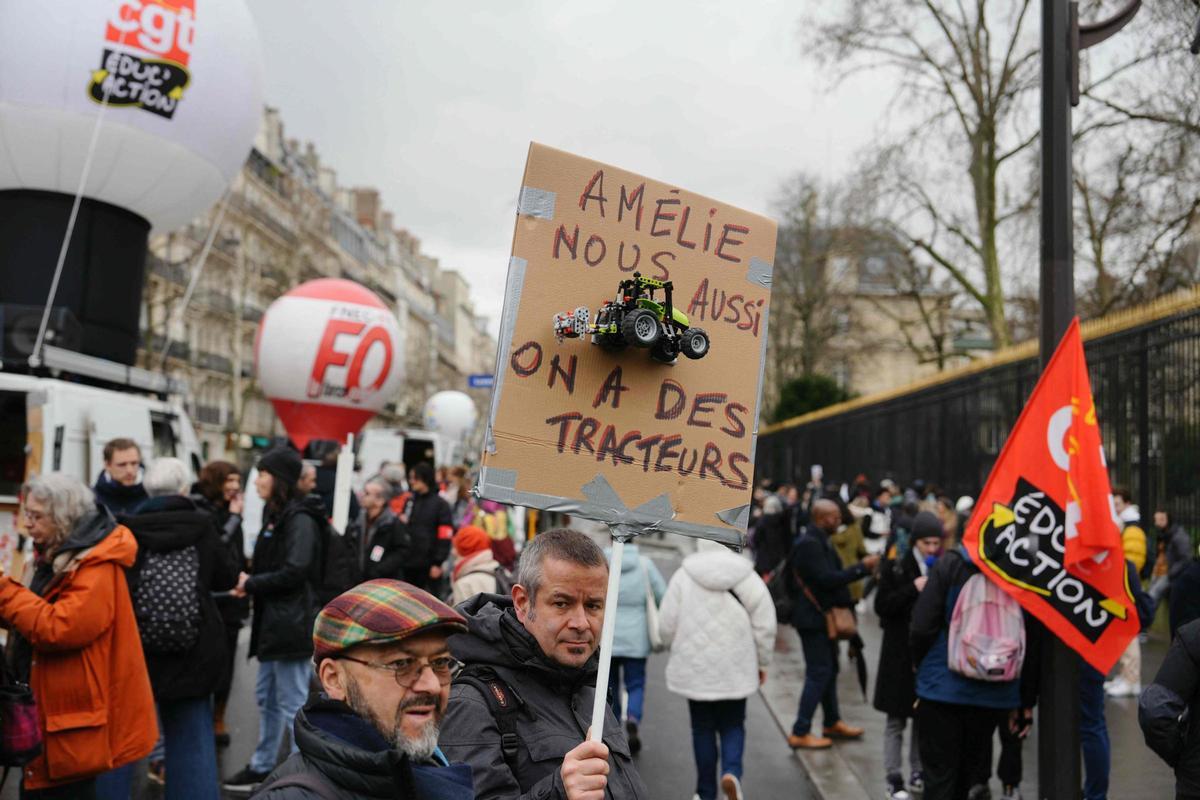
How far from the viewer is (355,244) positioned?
305 ft

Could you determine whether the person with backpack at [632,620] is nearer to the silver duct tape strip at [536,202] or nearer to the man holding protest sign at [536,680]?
the man holding protest sign at [536,680]

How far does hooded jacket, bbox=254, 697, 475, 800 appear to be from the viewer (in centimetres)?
218

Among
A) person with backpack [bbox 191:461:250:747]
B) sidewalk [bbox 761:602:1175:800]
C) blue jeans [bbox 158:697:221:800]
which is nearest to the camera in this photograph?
blue jeans [bbox 158:697:221:800]

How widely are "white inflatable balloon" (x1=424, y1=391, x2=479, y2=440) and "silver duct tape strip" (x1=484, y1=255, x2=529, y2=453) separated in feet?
127

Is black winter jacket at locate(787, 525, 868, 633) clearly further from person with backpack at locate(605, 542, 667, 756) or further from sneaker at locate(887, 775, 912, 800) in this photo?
sneaker at locate(887, 775, 912, 800)

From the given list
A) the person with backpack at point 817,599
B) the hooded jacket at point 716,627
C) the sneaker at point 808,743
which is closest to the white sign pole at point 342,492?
the hooded jacket at point 716,627

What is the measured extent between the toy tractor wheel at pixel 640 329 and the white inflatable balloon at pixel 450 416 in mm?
38747

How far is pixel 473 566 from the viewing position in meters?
7.74

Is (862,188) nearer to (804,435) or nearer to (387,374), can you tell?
(387,374)

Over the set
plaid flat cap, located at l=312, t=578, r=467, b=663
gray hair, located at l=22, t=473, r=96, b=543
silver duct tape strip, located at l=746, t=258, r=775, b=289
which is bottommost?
plaid flat cap, located at l=312, t=578, r=467, b=663

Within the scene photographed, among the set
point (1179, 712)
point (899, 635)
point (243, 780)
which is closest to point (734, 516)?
point (1179, 712)

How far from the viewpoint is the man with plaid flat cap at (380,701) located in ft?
7.21

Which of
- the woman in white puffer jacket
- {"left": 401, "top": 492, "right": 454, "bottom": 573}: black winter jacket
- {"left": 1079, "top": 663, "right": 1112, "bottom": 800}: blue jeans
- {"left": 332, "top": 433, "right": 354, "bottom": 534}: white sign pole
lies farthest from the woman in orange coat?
{"left": 401, "top": 492, "right": 454, "bottom": 573}: black winter jacket

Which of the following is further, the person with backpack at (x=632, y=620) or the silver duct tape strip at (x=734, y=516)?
the person with backpack at (x=632, y=620)
